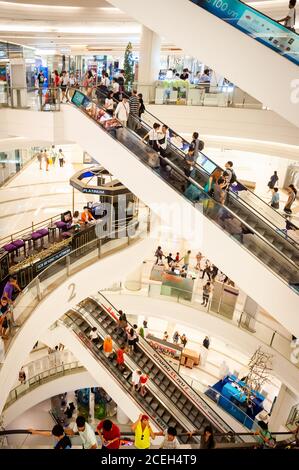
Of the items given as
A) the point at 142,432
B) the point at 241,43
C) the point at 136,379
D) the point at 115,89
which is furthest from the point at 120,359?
the point at 241,43

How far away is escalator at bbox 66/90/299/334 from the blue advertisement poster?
9.35ft

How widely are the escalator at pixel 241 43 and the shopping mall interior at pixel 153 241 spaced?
0.08 ft

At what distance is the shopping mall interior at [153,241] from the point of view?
6566 mm

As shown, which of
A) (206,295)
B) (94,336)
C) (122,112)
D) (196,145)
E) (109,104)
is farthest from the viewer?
(206,295)

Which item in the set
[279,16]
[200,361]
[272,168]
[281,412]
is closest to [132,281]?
[200,361]

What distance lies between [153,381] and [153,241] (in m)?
4.17

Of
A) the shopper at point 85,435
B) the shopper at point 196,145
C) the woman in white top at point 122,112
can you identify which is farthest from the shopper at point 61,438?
the woman in white top at point 122,112

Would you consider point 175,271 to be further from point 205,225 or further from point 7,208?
point 7,208

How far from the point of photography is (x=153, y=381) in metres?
11.2

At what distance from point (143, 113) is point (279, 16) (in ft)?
15.7

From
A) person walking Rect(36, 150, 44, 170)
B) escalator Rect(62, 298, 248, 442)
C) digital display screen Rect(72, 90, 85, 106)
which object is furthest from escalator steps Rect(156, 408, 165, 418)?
person walking Rect(36, 150, 44, 170)

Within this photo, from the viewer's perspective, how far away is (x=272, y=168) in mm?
20469

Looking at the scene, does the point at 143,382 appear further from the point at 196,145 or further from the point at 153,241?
the point at 196,145

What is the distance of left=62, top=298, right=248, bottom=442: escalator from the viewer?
10.6 m
